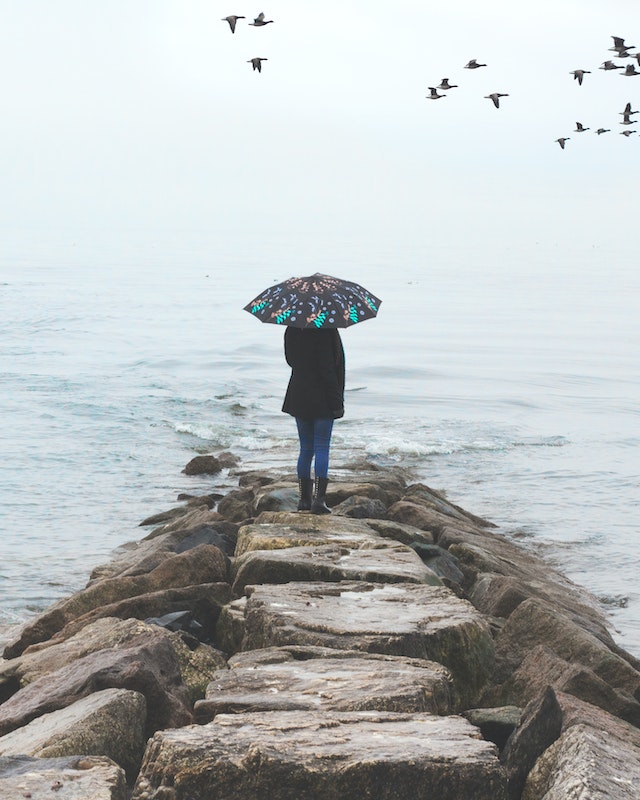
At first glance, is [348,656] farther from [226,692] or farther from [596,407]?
[596,407]

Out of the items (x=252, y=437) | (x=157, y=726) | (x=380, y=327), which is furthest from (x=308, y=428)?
(x=380, y=327)

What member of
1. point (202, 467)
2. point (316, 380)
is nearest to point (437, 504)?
point (316, 380)

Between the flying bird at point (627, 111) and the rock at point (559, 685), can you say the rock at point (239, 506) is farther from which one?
the flying bird at point (627, 111)

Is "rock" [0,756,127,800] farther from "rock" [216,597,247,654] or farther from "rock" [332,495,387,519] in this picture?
"rock" [332,495,387,519]

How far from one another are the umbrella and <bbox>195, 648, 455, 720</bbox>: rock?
3531 mm

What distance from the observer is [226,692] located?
5.25 metres

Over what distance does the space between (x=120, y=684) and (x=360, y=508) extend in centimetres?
511

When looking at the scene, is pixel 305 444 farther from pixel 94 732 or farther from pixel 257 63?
pixel 257 63

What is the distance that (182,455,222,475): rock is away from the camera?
17438 millimetres

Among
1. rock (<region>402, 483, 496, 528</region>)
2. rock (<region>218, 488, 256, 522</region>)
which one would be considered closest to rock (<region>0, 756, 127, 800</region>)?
rock (<region>218, 488, 256, 522</region>)

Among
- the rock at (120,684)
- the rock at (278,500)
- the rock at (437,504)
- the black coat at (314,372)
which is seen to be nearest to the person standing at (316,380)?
the black coat at (314,372)

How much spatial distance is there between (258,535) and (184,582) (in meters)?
0.66

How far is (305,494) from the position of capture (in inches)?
386

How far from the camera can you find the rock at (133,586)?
805 centimetres
